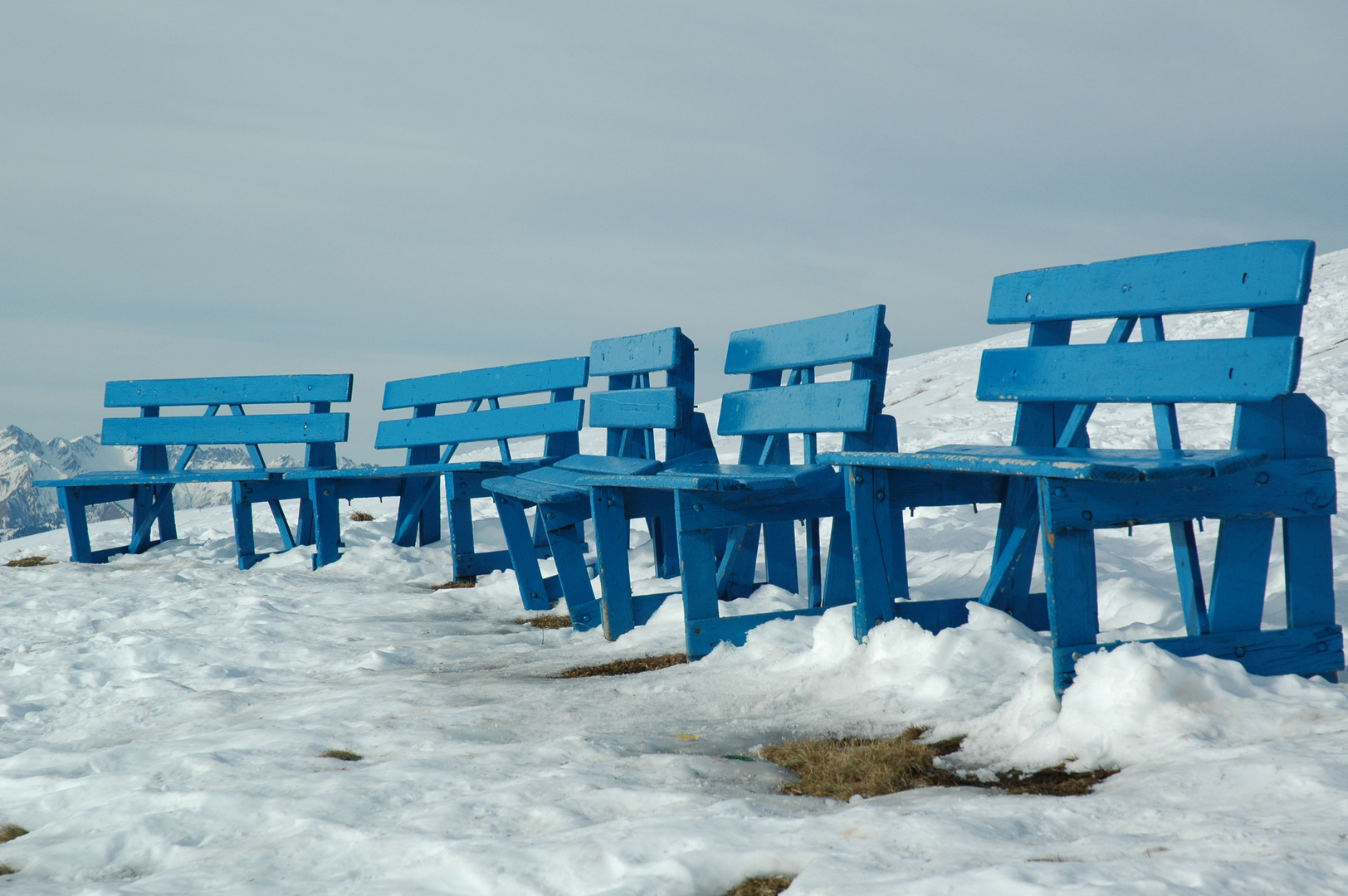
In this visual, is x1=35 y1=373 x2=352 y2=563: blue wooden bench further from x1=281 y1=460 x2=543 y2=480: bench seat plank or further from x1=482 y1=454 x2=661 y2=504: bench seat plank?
x1=482 y1=454 x2=661 y2=504: bench seat plank

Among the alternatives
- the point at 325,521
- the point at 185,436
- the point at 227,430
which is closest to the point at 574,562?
the point at 325,521

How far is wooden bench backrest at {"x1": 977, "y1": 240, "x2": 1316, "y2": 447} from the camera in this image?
3.46m

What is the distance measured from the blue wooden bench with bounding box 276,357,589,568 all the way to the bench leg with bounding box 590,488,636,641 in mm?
2234

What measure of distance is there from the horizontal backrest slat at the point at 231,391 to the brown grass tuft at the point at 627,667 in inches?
224

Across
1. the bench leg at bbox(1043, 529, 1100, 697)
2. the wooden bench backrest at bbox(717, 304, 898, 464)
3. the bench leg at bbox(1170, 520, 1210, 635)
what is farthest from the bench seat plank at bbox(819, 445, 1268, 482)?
the wooden bench backrest at bbox(717, 304, 898, 464)

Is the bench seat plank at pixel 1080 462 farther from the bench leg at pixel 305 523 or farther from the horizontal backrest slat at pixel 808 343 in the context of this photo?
the bench leg at pixel 305 523

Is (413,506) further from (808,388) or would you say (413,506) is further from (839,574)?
(839,574)

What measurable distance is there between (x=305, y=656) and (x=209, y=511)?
818cm

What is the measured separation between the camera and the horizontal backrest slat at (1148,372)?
11.2 feet

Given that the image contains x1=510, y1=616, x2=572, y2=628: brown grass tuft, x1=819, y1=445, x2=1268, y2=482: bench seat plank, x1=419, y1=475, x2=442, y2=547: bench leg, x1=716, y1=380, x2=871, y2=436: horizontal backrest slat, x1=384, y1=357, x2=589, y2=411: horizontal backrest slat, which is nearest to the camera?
x1=819, y1=445, x2=1268, y2=482: bench seat plank

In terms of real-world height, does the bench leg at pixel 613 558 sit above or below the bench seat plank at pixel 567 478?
below

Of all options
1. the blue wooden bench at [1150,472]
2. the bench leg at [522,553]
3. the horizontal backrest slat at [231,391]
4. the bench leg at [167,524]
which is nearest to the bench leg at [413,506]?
the horizontal backrest slat at [231,391]

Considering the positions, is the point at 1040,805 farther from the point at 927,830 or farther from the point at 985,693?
the point at 985,693

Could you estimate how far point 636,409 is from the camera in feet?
21.3
